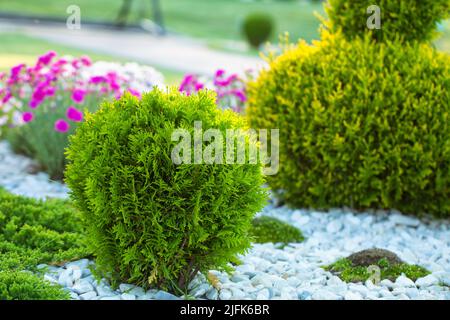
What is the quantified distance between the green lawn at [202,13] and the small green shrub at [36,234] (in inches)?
868

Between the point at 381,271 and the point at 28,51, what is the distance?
52.6 ft

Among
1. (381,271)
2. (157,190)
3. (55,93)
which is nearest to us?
(157,190)

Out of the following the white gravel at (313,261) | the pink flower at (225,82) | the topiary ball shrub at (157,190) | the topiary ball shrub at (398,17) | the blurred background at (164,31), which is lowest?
A: the white gravel at (313,261)

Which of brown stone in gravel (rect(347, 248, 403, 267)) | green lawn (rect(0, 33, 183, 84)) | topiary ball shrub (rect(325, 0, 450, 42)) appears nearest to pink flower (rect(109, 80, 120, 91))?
topiary ball shrub (rect(325, 0, 450, 42))

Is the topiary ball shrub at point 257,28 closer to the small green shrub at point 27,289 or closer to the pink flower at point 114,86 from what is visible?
the pink flower at point 114,86

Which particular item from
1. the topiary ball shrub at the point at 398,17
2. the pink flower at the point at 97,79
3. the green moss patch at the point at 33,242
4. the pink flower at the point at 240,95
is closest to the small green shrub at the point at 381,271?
the green moss patch at the point at 33,242

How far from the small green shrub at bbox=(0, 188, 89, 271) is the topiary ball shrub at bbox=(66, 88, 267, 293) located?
0.42 meters

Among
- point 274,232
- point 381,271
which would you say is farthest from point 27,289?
point 274,232

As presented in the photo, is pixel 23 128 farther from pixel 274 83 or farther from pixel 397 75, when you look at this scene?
pixel 397 75

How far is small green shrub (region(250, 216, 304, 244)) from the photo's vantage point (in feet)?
18.0

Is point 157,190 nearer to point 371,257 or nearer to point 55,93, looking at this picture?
point 371,257

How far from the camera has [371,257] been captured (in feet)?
15.5

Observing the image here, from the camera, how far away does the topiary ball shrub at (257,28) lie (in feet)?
79.4

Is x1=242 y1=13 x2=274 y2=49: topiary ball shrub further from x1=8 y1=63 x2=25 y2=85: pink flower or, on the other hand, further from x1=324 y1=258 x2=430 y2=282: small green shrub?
x1=324 y1=258 x2=430 y2=282: small green shrub
